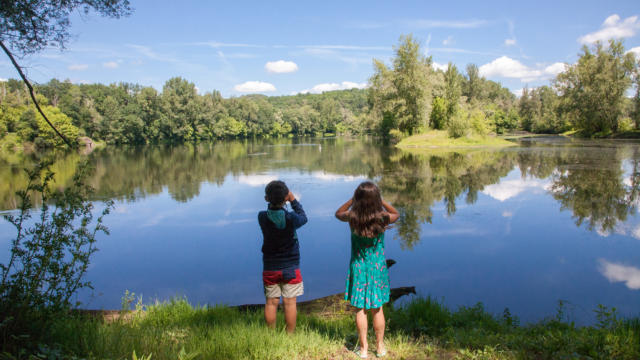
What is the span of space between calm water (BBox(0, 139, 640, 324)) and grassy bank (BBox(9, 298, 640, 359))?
132cm

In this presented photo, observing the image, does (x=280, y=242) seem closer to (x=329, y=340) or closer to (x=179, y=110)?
(x=329, y=340)

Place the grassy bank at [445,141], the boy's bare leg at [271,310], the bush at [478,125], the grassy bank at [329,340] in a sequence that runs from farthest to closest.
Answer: the bush at [478,125], the grassy bank at [445,141], the boy's bare leg at [271,310], the grassy bank at [329,340]

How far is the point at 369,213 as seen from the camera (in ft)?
12.4

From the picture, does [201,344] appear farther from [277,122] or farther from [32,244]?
[277,122]

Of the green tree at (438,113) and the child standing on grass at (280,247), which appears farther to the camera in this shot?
the green tree at (438,113)

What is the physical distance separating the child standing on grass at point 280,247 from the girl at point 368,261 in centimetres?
66

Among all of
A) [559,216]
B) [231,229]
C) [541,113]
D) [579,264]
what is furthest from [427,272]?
[541,113]

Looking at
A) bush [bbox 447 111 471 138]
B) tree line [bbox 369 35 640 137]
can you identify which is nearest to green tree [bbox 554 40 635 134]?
tree line [bbox 369 35 640 137]

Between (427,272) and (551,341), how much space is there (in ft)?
10.8

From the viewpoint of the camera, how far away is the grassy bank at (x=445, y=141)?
44.0 meters

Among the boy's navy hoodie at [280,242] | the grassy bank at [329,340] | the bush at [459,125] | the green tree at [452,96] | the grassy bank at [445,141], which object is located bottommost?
the grassy bank at [329,340]

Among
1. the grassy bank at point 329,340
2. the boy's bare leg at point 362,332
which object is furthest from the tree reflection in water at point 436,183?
the boy's bare leg at point 362,332

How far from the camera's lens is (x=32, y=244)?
3570 millimetres

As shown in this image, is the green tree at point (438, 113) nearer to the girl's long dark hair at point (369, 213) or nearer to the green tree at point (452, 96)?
the green tree at point (452, 96)
